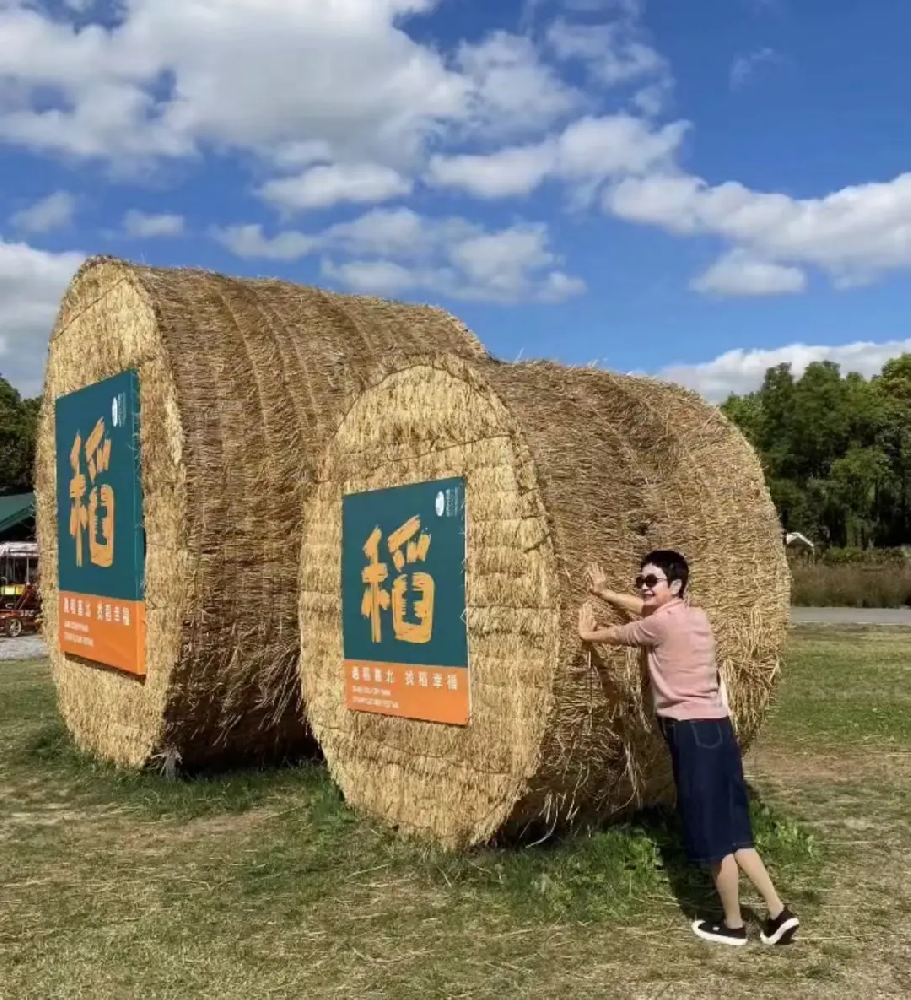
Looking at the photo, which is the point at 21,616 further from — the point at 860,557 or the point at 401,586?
the point at 860,557

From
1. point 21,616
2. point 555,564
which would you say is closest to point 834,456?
point 21,616

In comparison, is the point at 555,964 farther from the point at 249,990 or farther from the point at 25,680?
the point at 25,680

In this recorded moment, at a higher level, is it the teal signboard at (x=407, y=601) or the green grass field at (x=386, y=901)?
the teal signboard at (x=407, y=601)

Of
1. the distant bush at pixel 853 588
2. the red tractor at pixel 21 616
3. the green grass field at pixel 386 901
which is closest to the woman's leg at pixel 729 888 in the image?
the green grass field at pixel 386 901

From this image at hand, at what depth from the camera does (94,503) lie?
848 cm

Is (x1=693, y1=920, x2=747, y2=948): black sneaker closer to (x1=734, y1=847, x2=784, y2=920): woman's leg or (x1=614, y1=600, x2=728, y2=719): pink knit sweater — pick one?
(x1=734, y1=847, x2=784, y2=920): woman's leg

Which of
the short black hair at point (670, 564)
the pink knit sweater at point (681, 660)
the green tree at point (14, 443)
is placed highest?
the green tree at point (14, 443)

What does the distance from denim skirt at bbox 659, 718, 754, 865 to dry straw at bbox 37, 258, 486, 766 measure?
3006 mm

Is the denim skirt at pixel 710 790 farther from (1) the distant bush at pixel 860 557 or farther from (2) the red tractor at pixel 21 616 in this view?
(1) the distant bush at pixel 860 557

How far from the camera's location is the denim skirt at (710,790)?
454 cm

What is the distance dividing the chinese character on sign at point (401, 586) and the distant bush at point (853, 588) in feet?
64.4

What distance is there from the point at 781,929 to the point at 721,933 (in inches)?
9.0

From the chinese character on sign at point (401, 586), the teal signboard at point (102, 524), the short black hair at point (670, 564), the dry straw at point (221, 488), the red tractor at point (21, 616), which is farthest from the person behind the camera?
the red tractor at point (21, 616)

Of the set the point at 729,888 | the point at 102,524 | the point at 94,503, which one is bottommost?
the point at 729,888
